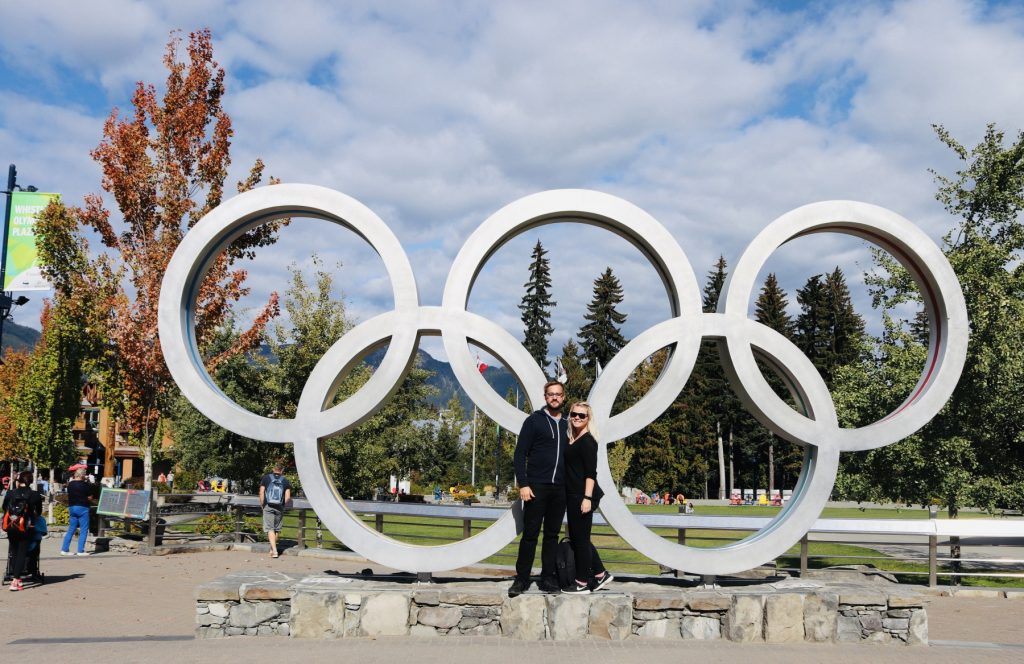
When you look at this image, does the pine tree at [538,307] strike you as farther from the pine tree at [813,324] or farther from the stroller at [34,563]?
the stroller at [34,563]

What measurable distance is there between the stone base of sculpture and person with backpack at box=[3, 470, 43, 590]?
4.46 metres

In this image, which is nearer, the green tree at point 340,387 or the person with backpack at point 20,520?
the person with backpack at point 20,520

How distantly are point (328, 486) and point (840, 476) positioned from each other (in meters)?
11.2

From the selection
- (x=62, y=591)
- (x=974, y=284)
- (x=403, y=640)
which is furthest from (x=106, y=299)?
(x=974, y=284)

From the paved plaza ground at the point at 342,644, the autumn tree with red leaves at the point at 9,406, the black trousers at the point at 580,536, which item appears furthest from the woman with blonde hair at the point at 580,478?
the autumn tree with red leaves at the point at 9,406

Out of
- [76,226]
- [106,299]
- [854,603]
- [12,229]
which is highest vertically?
[12,229]

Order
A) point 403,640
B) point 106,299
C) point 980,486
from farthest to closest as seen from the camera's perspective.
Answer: point 106,299 → point 980,486 → point 403,640

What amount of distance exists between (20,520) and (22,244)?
2651 cm

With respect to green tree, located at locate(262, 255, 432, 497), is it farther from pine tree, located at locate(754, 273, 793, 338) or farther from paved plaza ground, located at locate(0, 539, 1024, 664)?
pine tree, located at locate(754, 273, 793, 338)

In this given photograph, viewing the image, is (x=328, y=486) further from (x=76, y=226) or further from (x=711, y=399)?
(x=711, y=399)

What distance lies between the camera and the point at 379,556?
8070mm

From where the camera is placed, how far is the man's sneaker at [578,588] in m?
7.56

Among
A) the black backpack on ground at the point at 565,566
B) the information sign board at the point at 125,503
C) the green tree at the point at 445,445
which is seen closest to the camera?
the black backpack on ground at the point at 565,566

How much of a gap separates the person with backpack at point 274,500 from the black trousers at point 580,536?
7.56 m
